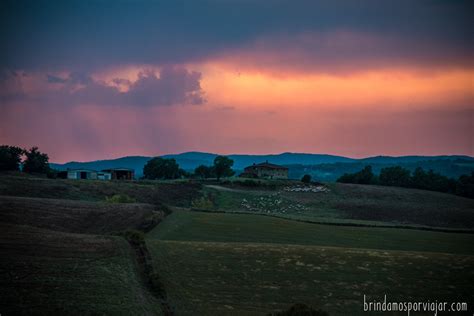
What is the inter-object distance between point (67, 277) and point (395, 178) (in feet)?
426

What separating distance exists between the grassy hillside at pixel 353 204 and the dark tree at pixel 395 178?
699 inches

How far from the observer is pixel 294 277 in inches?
1448

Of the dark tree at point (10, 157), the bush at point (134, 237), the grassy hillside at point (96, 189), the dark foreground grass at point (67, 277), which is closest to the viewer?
the dark foreground grass at point (67, 277)

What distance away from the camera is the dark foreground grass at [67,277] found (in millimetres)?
25672

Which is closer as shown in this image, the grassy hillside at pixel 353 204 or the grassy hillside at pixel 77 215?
the grassy hillside at pixel 77 215

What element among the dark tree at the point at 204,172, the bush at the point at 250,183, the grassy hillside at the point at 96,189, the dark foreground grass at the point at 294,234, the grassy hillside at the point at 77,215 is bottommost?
the dark foreground grass at the point at 294,234

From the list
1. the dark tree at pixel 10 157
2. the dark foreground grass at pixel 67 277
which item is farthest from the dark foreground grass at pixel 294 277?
the dark tree at pixel 10 157

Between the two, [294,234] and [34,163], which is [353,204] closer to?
[294,234]

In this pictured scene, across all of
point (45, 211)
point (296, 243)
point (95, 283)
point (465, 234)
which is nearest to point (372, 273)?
point (296, 243)

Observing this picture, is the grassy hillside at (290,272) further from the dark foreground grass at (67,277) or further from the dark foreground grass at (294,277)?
the dark foreground grass at (67,277)

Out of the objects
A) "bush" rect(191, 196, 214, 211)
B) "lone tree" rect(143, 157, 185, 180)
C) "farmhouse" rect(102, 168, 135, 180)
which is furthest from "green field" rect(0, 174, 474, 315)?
"lone tree" rect(143, 157, 185, 180)

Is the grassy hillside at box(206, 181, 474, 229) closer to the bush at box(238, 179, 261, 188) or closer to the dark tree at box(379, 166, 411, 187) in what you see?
the bush at box(238, 179, 261, 188)

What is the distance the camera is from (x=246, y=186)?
391 feet

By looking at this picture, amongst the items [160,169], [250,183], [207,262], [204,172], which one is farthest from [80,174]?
[207,262]
